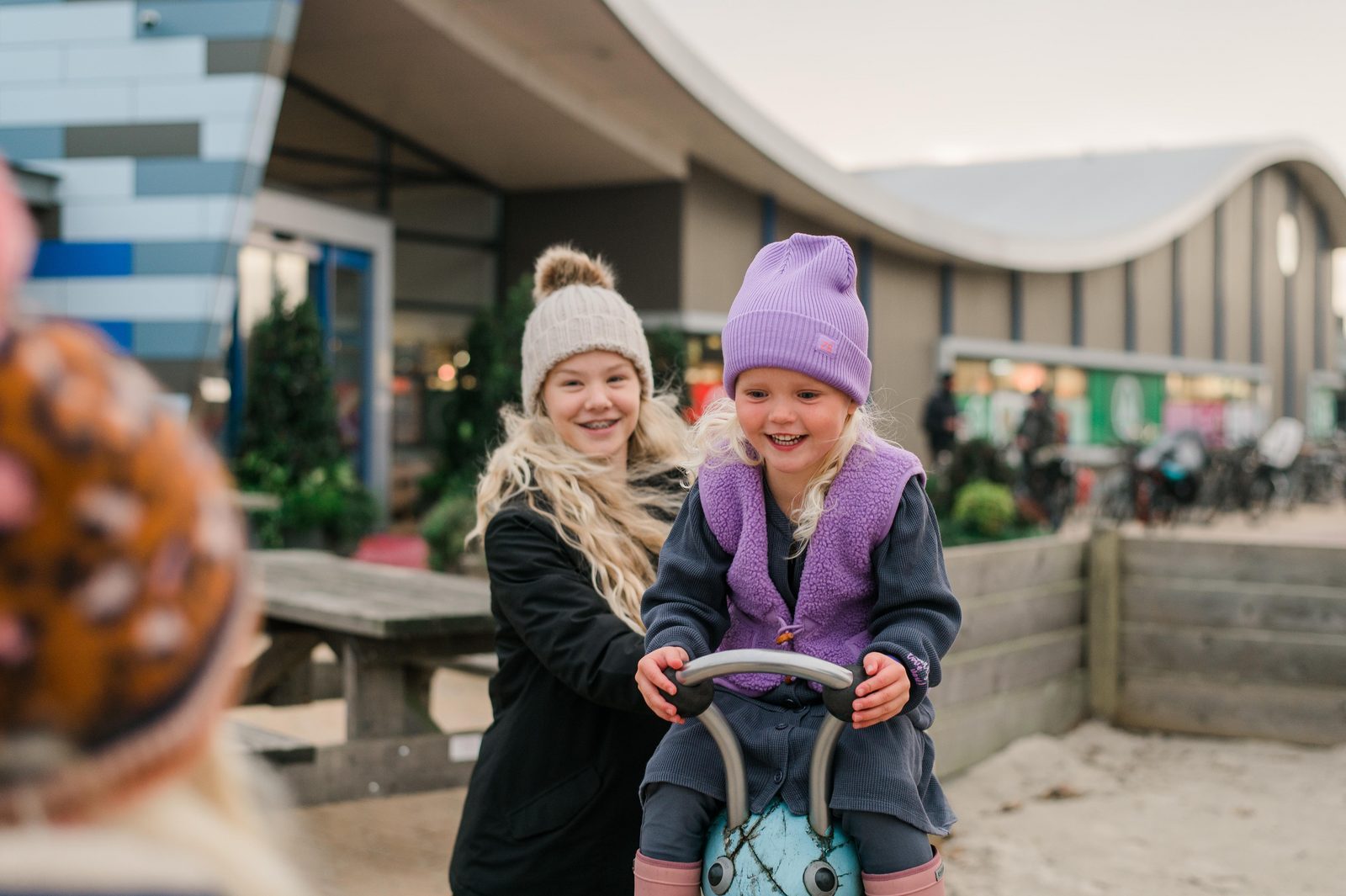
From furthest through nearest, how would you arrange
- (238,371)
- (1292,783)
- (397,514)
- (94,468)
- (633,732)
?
(397,514)
(238,371)
(1292,783)
(633,732)
(94,468)

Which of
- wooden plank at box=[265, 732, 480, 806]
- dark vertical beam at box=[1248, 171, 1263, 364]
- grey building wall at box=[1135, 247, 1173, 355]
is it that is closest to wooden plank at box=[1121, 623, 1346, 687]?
wooden plank at box=[265, 732, 480, 806]

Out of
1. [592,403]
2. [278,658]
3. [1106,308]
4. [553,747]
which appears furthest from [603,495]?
[1106,308]

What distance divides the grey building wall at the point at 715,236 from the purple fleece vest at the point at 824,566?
1291 cm

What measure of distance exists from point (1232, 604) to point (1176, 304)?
26664mm

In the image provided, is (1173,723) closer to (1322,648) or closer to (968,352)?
(1322,648)

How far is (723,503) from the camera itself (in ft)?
6.64

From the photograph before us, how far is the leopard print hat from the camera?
0.62 meters

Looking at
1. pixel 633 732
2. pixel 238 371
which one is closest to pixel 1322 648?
pixel 633 732

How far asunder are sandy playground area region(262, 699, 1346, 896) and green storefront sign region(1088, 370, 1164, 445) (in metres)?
19.8

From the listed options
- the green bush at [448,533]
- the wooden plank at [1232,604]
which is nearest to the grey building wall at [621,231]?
the green bush at [448,533]

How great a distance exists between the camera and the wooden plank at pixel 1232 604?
5.58m

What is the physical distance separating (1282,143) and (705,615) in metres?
39.2

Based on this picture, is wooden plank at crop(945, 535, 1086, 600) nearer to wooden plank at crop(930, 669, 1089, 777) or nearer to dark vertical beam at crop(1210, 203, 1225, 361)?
wooden plank at crop(930, 669, 1089, 777)

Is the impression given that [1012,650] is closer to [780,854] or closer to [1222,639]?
[1222,639]
